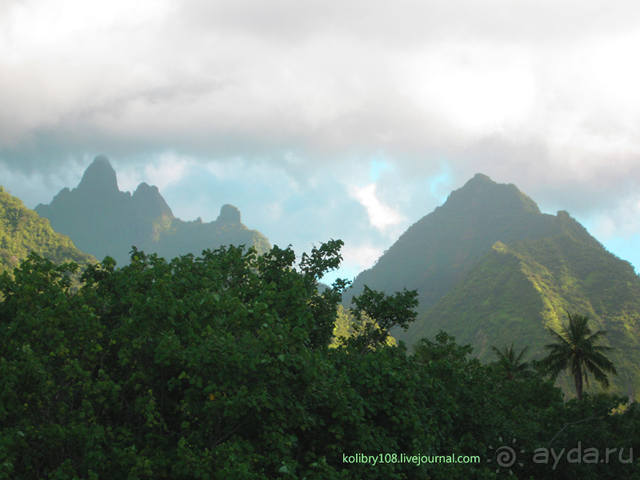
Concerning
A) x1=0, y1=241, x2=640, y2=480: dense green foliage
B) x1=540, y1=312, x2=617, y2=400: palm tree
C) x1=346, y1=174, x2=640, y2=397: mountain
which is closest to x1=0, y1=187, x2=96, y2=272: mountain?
x1=346, y1=174, x2=640, y2=397: mountain

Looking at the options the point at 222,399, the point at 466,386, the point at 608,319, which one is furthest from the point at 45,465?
the point at 608,319

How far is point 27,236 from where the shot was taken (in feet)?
374

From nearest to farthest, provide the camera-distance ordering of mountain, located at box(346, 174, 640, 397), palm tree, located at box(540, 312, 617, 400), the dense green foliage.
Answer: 1. the dense green foliage
2. palm tree, located at box(540, 312, 617, 400)
3. mountain, located at box(346, 174, 640, 397)

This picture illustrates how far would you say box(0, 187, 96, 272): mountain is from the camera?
109 meters

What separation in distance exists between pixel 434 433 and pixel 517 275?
128m

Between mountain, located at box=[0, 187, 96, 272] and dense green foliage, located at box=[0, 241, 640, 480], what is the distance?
10835 centimetres

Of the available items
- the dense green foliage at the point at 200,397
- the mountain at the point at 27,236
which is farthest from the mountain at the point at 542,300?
the mountain at the point at 27,236

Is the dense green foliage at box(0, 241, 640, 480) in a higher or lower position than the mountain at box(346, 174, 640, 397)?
lower

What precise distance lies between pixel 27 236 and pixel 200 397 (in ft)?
406

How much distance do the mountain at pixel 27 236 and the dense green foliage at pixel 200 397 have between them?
355 feet

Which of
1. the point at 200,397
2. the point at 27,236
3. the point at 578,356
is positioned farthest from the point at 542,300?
the point at 27,236

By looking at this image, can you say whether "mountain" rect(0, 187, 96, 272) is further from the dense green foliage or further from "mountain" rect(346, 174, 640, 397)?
the dense green foliage

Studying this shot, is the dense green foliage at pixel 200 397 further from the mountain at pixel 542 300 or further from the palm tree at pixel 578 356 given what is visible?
the mountain at pixel 542 300

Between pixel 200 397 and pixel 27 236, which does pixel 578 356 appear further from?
pixel 27 236
